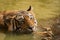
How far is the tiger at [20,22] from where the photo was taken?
514cm

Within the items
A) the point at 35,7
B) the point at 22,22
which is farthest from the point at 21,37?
the point at 35,7

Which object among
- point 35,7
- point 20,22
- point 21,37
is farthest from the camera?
point 35,7

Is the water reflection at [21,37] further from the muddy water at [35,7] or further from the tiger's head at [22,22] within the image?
the tiger's head at [22,22]

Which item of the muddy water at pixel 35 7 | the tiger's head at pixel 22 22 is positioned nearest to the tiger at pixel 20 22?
the tiger's head at pixel 22 22

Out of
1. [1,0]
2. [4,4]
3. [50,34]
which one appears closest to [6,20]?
[50,34]

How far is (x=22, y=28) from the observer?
5133mm

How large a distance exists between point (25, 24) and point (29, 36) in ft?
0.98

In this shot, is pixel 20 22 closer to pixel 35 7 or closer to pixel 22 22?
pixel 22 22

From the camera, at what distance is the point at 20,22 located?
205 inches

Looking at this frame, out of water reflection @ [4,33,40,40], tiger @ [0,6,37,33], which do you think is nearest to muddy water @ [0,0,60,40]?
water reflection @ [4,33,40,40]

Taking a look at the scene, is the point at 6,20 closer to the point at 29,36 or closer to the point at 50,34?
the point at 29,36

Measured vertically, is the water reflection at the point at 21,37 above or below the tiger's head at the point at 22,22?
below

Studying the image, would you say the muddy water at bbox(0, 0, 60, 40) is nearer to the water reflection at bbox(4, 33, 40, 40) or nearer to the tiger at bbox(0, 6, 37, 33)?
the water reflection at bbox(4, 33, 40, 40)

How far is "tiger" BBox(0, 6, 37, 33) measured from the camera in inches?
203
